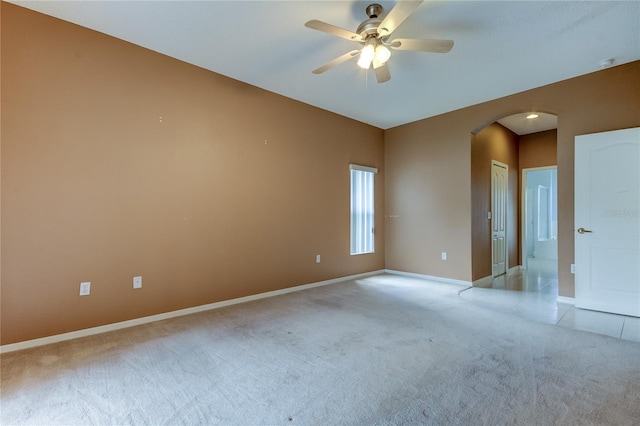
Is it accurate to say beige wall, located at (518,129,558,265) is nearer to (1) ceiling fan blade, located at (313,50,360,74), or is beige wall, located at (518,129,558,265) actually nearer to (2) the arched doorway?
(2) the arched doorway

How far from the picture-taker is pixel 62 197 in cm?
266

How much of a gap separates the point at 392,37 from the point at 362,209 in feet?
9.99

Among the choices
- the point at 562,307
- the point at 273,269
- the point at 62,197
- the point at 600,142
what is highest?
the point at 600,142

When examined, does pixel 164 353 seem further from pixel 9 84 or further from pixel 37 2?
pixel 37 2

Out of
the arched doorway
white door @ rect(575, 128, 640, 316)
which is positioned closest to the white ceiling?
white door @ rect(575, 128, 640, 316)

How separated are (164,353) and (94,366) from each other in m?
0.45

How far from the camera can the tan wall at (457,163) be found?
3479mm

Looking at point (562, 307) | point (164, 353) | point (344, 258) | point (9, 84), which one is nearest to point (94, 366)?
point (164, 353)

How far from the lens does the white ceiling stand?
8.15 feet

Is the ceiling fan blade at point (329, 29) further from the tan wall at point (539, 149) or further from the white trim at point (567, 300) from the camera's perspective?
the tan wall at point (539, 149)

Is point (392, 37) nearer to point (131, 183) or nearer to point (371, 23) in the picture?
point (371, 23)

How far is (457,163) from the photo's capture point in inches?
192

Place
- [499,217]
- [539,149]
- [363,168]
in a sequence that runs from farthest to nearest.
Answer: [539,149], [499,217], [363,168]

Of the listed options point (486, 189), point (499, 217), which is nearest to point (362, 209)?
point (486, 189)
